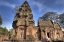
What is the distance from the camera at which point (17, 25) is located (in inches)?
1347

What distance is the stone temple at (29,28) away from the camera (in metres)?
34.1

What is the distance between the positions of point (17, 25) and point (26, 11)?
186 inches

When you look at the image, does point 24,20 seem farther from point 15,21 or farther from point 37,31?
point 37,31

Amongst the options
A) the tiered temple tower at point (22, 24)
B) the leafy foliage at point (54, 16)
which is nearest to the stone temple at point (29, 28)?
the tiered temple tower at point (22, 24)

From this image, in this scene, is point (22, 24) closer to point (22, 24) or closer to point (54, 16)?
point (22, 24)

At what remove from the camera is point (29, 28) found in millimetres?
34344

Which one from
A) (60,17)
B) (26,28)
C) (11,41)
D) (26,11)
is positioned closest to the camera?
(11,41)

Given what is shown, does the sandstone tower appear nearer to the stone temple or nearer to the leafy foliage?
the stone temple

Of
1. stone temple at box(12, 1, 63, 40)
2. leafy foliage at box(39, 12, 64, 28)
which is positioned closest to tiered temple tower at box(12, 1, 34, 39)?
stone temple at box(12, 1, 63, 40)

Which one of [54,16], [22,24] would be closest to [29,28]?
[22,24]

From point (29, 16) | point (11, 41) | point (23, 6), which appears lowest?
point (11, 41)

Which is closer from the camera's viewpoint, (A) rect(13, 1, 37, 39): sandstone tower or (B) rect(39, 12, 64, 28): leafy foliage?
(A) rect(13, 1, 37, 39): sandstone tower

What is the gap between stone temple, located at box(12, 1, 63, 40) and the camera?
3406 cm

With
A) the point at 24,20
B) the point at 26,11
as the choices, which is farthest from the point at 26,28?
the point at 26,11
